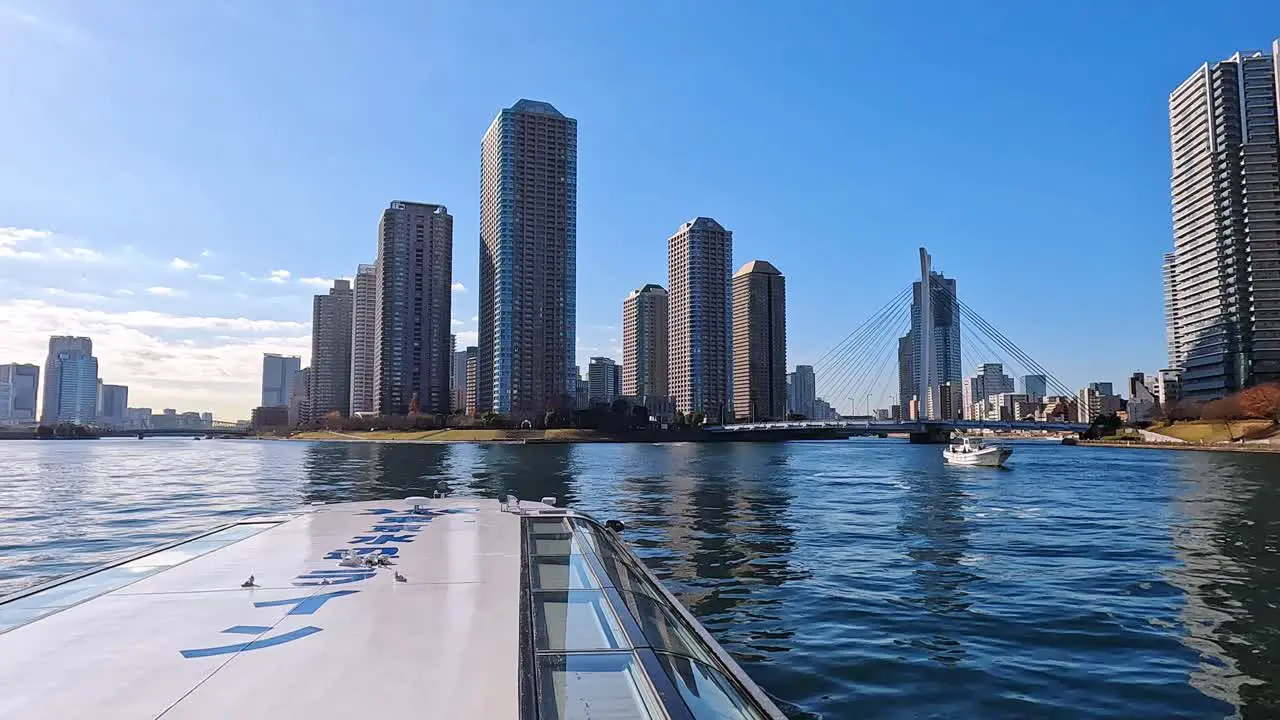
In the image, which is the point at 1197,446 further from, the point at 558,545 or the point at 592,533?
Result: the point at 558,545

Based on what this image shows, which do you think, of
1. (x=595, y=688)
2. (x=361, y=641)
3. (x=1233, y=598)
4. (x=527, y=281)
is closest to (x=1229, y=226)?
(x=527, y=281)

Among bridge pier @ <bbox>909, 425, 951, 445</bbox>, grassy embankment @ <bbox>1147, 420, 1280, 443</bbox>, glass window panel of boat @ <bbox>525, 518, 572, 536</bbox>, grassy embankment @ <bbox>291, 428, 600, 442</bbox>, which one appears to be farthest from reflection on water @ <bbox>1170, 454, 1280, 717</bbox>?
grassy embankment @ <bbox>291, 428, 600, 442</bbox>

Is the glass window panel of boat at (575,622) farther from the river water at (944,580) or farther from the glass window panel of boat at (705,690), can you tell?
the river water at (944,580)

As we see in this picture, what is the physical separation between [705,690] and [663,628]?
1359mm

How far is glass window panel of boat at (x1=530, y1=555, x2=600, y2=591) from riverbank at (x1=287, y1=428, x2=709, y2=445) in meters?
138

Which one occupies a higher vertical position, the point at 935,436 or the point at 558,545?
the point at 558,545

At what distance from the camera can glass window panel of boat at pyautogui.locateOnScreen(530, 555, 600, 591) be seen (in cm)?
627

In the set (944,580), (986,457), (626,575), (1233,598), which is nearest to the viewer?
(626,575)

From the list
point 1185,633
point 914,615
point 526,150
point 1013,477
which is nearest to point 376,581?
point 914,615

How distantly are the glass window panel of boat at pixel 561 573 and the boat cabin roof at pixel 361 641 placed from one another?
3cm

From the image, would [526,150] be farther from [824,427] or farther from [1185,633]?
[1185,633]

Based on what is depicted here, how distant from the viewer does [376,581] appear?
6.30m

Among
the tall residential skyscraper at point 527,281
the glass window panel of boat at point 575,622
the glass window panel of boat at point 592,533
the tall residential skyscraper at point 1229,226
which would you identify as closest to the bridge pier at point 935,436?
the tall residential skyscraper at point 1229,226

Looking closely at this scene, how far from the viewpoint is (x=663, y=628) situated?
17.1ft
